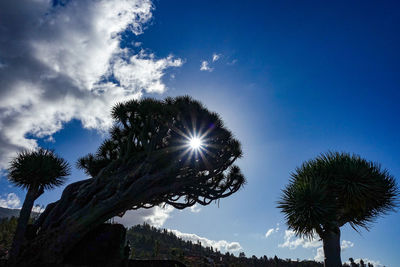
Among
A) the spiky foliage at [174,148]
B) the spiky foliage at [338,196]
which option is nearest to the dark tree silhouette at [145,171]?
the spiky foliage at [174,148]

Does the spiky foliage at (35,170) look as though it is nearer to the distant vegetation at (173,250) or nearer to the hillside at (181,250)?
the distant vegetation at (173,250)

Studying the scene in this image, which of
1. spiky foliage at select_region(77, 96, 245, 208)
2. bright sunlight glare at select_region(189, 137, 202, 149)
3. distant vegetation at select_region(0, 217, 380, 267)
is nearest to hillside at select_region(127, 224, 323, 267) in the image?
distant vegetation at select_region(0, 217, 380, 267)

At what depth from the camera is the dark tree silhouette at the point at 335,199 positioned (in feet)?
28.9

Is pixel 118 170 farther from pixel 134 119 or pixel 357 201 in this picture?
pixel 357 201

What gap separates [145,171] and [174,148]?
1.64m

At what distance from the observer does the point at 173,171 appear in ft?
32.2

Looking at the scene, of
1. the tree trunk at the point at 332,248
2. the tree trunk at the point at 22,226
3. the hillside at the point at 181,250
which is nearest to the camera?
the tree trunk at the point at 22,226

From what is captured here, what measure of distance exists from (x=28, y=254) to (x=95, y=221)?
2.05 metres

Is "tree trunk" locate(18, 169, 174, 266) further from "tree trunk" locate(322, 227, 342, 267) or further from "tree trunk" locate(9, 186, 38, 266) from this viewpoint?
"tree trunk" locate(322, 227, 342, 267)

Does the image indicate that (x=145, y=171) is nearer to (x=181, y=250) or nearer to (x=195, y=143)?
(x=195, y=143)

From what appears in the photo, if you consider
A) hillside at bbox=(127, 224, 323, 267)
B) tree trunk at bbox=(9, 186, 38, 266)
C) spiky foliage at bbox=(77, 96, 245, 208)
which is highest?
spiky foliage at bbox=(77, 96, 245, 208)

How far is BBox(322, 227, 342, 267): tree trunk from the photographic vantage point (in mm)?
8523

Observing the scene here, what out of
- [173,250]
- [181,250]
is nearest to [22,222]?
[173,250]

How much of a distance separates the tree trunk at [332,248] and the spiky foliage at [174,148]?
432cm
